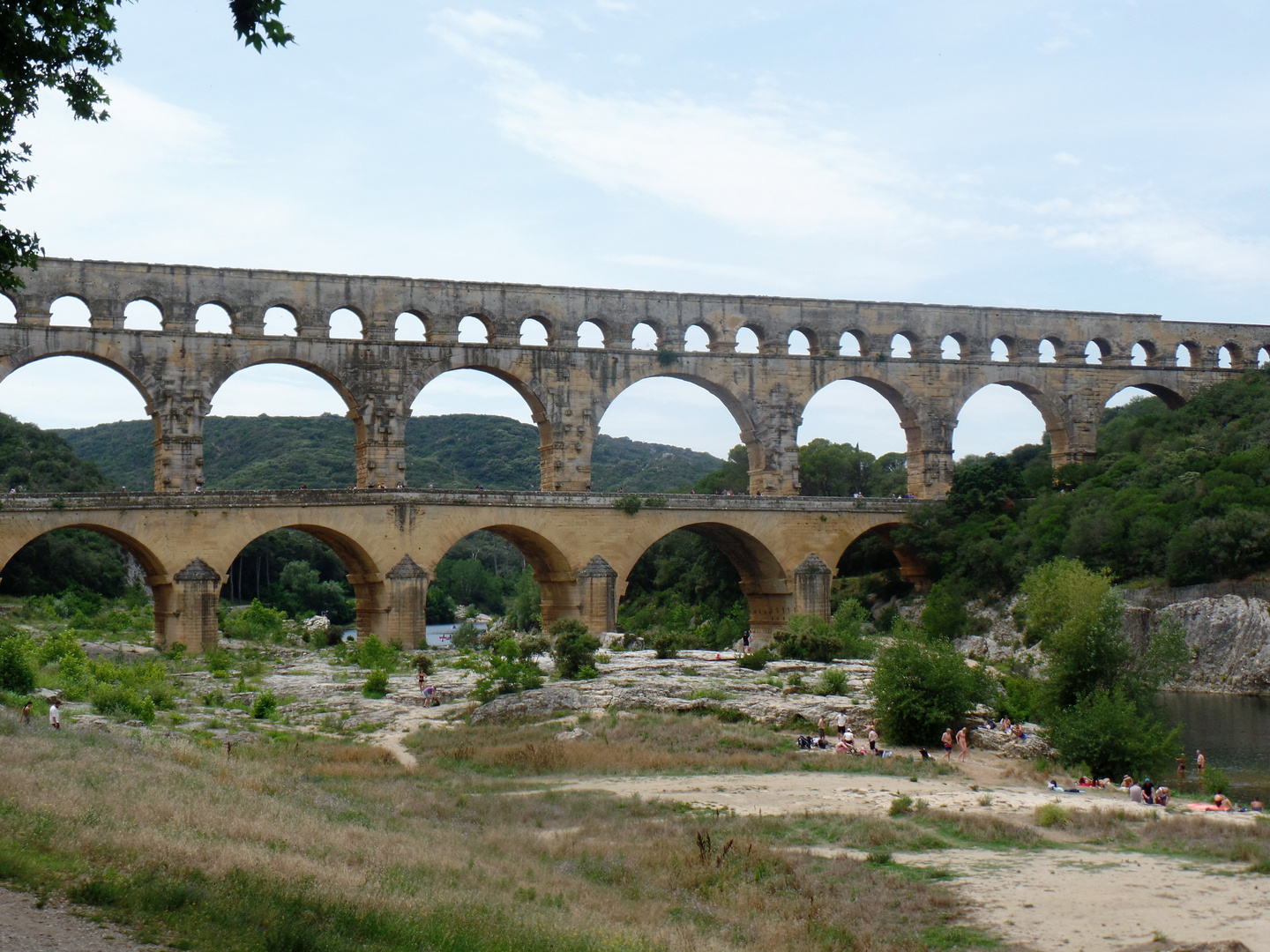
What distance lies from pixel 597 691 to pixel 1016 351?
23.8 meters

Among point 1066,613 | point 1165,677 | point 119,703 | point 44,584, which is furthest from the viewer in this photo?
point 44,584

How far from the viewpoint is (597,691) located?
2780 cm

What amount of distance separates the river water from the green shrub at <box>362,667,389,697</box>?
16150 millimetres

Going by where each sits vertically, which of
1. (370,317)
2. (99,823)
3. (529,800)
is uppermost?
(370,317)

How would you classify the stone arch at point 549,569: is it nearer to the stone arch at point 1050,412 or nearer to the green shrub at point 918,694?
the green shrub at point 918,694

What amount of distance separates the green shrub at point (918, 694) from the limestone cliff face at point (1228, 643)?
42.2ft

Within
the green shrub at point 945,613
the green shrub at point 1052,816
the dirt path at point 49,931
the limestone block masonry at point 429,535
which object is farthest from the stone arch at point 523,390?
the dirt path at point 49,931

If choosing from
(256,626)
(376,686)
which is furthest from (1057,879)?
(256,626)

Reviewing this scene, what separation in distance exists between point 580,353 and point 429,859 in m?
28.5

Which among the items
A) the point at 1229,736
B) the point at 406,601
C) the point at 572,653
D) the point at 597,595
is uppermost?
the point at 597,595

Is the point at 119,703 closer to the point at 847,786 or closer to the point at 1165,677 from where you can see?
the point at 847,786

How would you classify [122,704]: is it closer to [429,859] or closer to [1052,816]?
[429,859]

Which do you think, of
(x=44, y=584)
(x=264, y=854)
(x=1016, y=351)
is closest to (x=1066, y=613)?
(x=1016, y=351)

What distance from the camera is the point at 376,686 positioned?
29.1 meters
